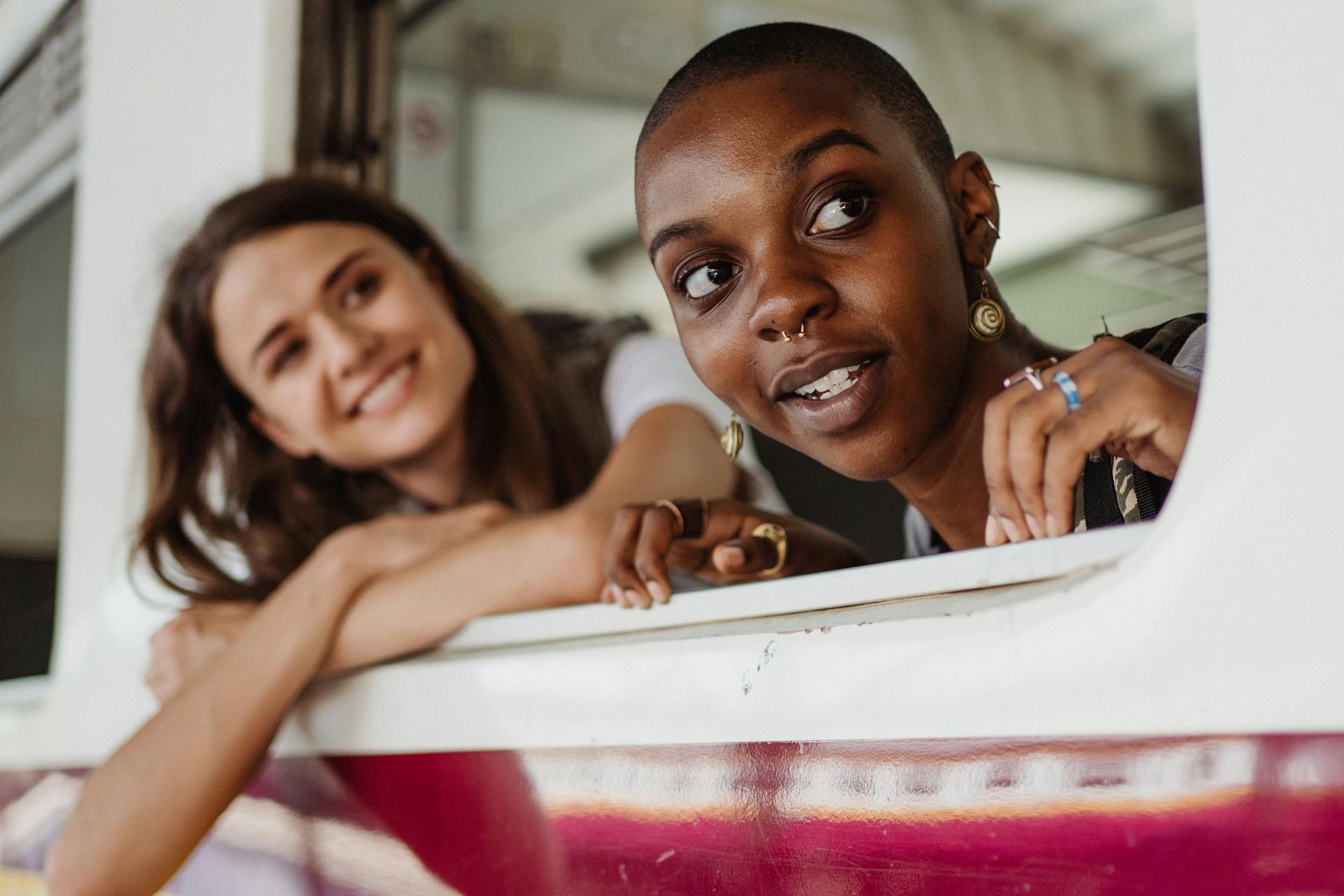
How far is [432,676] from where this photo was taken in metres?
1.08

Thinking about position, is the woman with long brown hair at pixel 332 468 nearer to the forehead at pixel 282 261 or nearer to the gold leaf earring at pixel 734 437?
the forehead at pixel 282 261

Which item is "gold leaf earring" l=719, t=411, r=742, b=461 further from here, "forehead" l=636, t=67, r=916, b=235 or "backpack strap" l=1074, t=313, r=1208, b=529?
A: "backpack strap" l=1074, t=313, r=1208, b=529

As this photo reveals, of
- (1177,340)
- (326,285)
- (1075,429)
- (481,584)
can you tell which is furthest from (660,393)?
(1075,429)

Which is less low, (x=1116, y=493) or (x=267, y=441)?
(x=267, y=441)

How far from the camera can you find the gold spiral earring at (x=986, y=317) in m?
0.81

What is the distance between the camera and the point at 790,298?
2.48 feet

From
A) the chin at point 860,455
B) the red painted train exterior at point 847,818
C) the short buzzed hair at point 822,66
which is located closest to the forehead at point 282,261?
the red painted train exterior at point 847,818

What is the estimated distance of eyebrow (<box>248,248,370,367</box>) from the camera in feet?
5.75

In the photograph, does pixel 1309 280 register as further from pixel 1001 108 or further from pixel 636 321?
pixel 1001 108

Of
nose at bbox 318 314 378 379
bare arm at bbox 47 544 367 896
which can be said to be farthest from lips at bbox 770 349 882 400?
nose at bbox 318 314 378 379

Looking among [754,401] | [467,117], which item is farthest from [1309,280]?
[467,117]

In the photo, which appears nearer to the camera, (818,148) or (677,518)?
(818,148)

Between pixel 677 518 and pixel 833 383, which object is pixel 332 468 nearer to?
pixel 677 518

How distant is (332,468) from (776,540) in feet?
4.16
